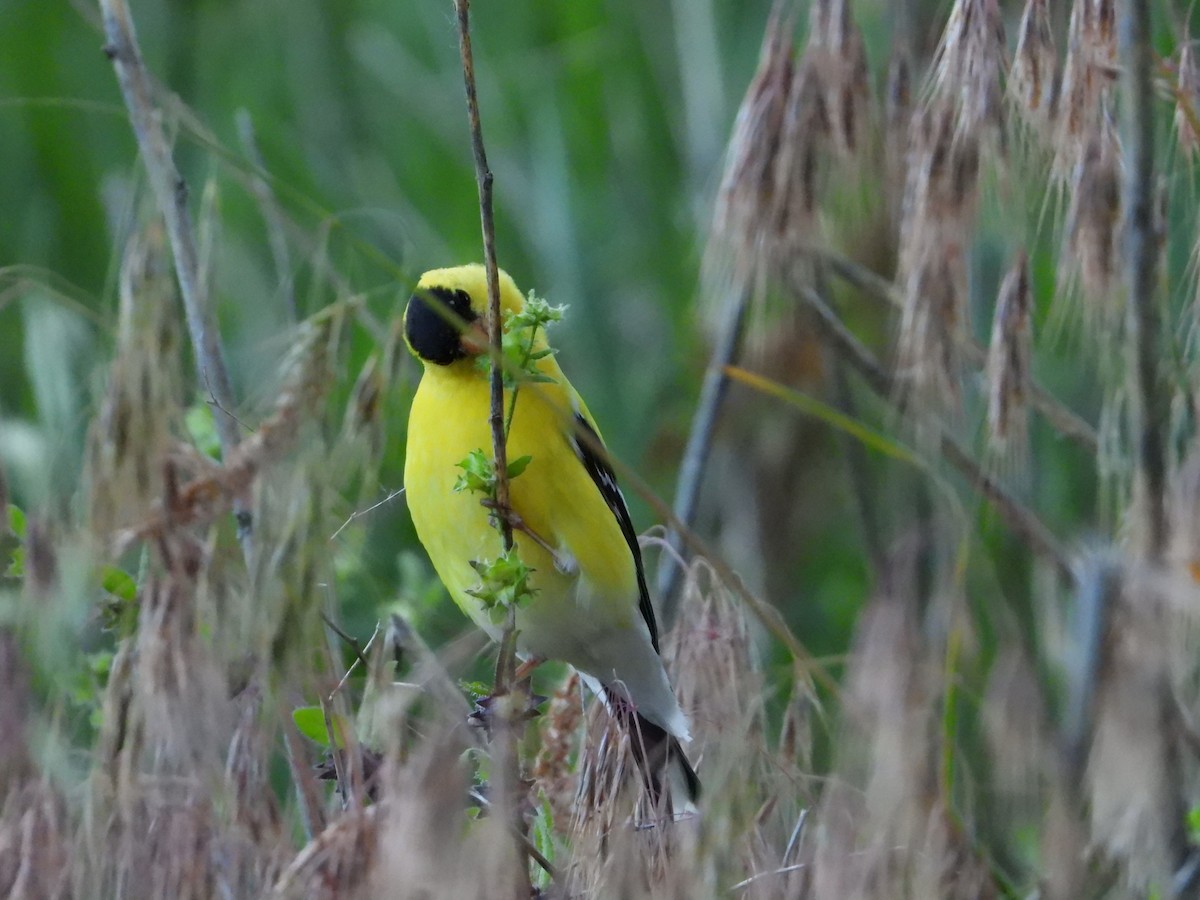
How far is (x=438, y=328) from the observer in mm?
2227

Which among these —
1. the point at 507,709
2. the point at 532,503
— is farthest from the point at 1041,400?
the point at 507,709

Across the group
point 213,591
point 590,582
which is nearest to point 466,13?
point 213,591

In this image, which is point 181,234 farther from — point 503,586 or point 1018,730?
point 1018,730

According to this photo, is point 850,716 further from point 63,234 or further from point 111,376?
point 63,234

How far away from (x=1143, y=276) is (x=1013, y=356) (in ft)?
1.82

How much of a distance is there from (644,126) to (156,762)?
3.27 meters

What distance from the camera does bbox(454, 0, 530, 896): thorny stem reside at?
1105 mm

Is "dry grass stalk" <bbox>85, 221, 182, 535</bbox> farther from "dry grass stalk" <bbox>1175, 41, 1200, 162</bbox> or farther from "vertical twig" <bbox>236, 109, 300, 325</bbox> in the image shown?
"dry grass stalk" <bbox>1175, 41, 1200, 162</bbox>

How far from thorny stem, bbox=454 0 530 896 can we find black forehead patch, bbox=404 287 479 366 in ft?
2.58

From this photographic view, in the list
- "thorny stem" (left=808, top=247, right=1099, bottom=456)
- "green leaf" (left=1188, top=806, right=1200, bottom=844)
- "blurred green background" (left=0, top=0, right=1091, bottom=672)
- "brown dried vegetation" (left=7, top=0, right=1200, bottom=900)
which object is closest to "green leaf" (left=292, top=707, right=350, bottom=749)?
"brown dried vegetation" (left=7, top=0, right=1200, bottom=900)

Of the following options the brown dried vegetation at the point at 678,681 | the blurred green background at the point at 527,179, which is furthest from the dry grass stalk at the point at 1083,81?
the blurred green background at the point at 527,179

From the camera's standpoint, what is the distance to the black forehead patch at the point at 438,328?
2219 millimetres

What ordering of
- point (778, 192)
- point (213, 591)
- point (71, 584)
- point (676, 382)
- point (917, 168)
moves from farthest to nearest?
point (676, 382)
point (778, 192)
point (917, 168)
point (213, 591)
point (71, 584)

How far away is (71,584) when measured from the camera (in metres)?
1.08
